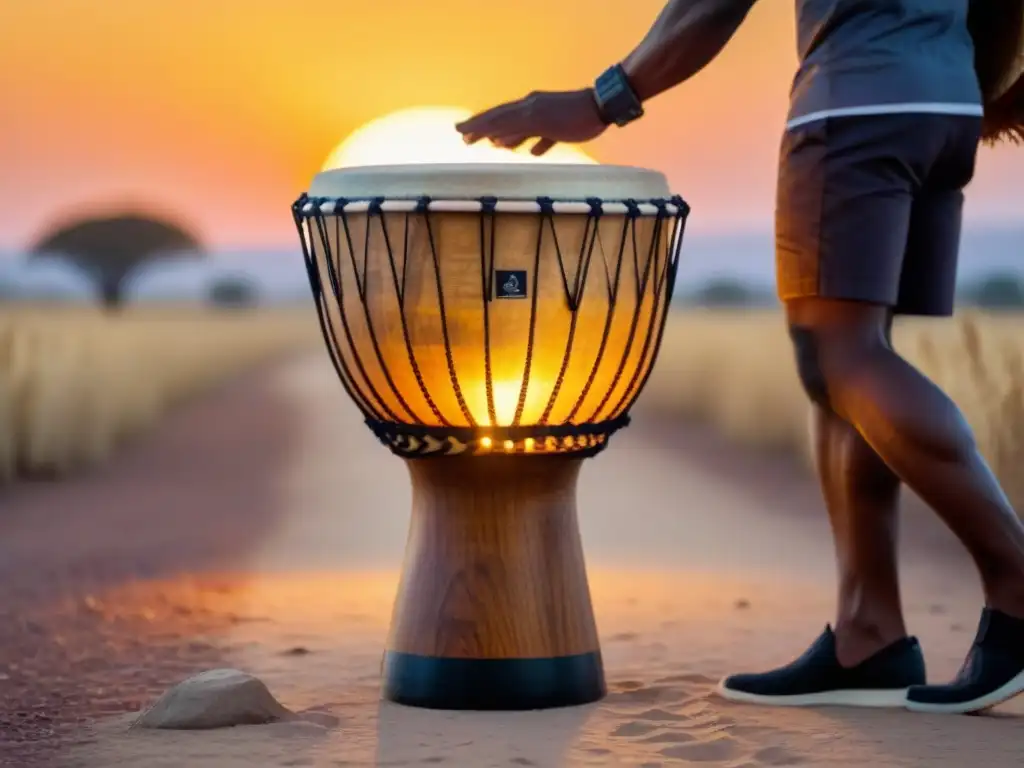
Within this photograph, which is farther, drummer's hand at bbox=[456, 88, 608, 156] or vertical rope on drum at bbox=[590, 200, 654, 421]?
vertical rope on drum at bbox=[590, 200, 654, 421]

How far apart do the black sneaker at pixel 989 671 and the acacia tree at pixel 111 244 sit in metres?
40.5

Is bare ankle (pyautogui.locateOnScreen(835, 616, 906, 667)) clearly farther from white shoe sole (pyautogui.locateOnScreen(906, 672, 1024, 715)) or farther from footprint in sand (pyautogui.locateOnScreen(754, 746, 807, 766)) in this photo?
footprint in sand (pyautogui.locateOnScreen(754, 746, 807, 766))

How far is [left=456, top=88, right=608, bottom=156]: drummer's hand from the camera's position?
306cm

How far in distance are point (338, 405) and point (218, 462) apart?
3458 millimetres

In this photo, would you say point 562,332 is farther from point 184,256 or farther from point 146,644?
point 184,256

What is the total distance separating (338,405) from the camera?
1143cm

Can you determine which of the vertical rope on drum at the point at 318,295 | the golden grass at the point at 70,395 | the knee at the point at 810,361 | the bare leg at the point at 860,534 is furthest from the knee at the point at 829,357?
the golden grass at the point at 70,395

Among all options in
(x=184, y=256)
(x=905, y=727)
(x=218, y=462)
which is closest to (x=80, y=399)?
(x=218, y=462)

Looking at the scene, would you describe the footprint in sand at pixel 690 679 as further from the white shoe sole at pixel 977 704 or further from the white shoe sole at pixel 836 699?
the white shoe sole at pixel 977 704

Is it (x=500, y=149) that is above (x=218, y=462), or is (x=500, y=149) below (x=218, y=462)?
above

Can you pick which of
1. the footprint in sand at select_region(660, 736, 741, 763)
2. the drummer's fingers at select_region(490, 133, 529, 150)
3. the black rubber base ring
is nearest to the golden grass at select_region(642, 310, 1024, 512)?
the black rubber base ring

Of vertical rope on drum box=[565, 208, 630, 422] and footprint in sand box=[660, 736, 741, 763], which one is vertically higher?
vertical rope on drum box=[565, 208, 630, 422]

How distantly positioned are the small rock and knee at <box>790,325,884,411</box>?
1062mm

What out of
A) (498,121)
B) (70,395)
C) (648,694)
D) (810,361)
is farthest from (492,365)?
(70,395)
